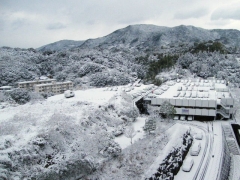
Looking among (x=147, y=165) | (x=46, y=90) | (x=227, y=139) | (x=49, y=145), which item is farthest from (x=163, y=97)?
(x=46, y=90)

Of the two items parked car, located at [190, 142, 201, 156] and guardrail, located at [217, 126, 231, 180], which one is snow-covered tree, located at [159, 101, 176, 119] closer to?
parked car, located at [190, 142, 201, 156]

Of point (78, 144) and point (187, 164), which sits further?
point (187, 164)

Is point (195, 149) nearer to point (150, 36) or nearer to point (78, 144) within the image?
point (78, 144)

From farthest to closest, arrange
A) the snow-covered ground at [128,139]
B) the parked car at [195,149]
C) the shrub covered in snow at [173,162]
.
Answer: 1. the parked car at [195,149]
2. the snow-covered ground at [128,139]
3. the shrub covered in snow at [173,162]

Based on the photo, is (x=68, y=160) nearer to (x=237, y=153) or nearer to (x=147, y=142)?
(x=147, y=142)

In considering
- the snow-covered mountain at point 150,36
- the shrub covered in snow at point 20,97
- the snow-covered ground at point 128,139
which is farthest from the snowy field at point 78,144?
the snow-covered mountain at point 150,36

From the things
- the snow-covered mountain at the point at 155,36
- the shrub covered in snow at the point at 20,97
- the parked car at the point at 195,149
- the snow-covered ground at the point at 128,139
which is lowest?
the parked car at the point at 195,149

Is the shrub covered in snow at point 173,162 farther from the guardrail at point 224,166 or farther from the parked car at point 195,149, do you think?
the guardrail at point 224,166

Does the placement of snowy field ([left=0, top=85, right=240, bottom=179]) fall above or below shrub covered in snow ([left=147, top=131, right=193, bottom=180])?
above

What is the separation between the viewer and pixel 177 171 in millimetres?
14422

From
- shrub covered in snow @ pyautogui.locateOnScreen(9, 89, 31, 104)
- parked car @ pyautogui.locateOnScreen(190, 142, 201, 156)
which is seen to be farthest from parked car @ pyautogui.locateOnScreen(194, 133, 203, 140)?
shrub covered in snow @ pyautogui.locateOnScreen(9, 89, 31, 104)

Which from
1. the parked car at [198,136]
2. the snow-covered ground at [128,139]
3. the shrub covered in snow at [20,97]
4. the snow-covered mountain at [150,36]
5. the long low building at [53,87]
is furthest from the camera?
the snow-covered mountain at [150,36]

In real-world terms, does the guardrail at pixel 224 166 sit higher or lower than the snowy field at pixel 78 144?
lower

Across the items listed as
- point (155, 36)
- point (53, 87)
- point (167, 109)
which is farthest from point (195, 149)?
point (155, 36)
